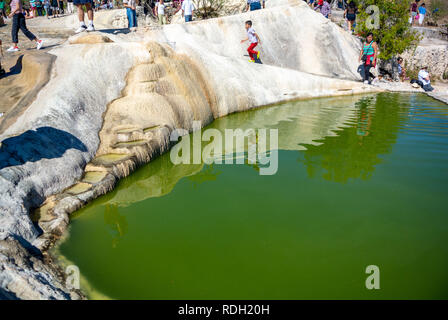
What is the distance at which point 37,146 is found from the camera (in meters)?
4.24

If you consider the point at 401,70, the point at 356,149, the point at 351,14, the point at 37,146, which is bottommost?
the point at 356,149

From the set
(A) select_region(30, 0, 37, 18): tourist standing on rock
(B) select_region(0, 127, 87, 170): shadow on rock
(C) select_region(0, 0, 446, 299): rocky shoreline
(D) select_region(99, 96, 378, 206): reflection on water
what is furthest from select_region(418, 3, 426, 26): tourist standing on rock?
(B) select_region(0, 127, 87, 170): shadow on rock

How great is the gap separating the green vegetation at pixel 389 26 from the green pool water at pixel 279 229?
8.41 metres

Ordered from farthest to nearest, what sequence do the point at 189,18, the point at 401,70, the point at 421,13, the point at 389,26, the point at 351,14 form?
1. the point at 421,13
2. the point at 401,70
3. the point at 351,14
4. the point at 389,26
5. the point at 189,18

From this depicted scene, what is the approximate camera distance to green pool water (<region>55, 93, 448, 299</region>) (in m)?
2.90

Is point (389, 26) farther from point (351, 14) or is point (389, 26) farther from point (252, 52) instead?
point (252, 52)

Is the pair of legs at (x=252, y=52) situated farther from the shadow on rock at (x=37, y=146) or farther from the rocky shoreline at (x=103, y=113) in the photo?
the shadow on rock at (x=37, y=146)

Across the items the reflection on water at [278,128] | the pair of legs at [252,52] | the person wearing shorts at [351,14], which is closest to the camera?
the reflection on water at [278,128]

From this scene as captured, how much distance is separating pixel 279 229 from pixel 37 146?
3173 mm

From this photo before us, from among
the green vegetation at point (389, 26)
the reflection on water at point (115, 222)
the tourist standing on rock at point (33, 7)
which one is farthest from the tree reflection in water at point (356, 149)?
the tourist standing on rock at point (33, 7)

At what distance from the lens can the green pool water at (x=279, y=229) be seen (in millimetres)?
2896

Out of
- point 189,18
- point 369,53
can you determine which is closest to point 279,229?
point 189,18
